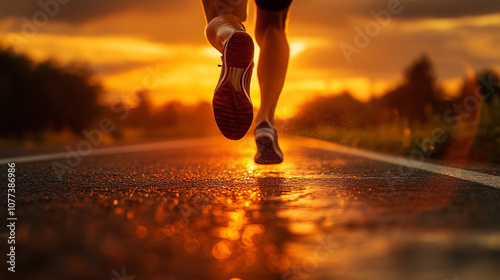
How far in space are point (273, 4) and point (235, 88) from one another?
100 centimetres

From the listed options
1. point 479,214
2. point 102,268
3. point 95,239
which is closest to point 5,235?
point 95,239

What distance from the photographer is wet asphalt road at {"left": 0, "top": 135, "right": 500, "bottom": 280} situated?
4.93ft

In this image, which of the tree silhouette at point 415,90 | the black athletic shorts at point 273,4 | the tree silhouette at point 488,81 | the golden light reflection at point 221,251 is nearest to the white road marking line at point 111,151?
the black athletic shorts at point 273,4

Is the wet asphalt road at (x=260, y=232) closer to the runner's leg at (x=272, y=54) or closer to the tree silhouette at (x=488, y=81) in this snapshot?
the runner's leg at (x=272, y=54)

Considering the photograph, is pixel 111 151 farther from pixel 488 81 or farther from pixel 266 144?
pixel 488 81

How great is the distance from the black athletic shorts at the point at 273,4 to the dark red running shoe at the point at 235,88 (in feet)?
2.45

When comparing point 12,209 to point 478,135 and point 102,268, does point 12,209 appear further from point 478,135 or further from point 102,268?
point 478,135

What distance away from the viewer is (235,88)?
382 centimetres

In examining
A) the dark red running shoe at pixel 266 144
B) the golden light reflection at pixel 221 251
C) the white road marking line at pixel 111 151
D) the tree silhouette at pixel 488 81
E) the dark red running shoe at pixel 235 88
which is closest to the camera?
the golden light reflection at pixel 221 251

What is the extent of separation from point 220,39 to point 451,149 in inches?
143

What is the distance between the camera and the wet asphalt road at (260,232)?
1504 millimetres

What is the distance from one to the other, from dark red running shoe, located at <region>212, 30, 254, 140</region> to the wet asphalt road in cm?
78

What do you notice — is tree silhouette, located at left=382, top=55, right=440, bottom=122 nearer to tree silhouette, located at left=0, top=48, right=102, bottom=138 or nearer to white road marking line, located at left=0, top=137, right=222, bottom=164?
tree silhouette, located at left=0, top=48, right=102, bottom=138

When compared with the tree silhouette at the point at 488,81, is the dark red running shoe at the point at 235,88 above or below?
below
